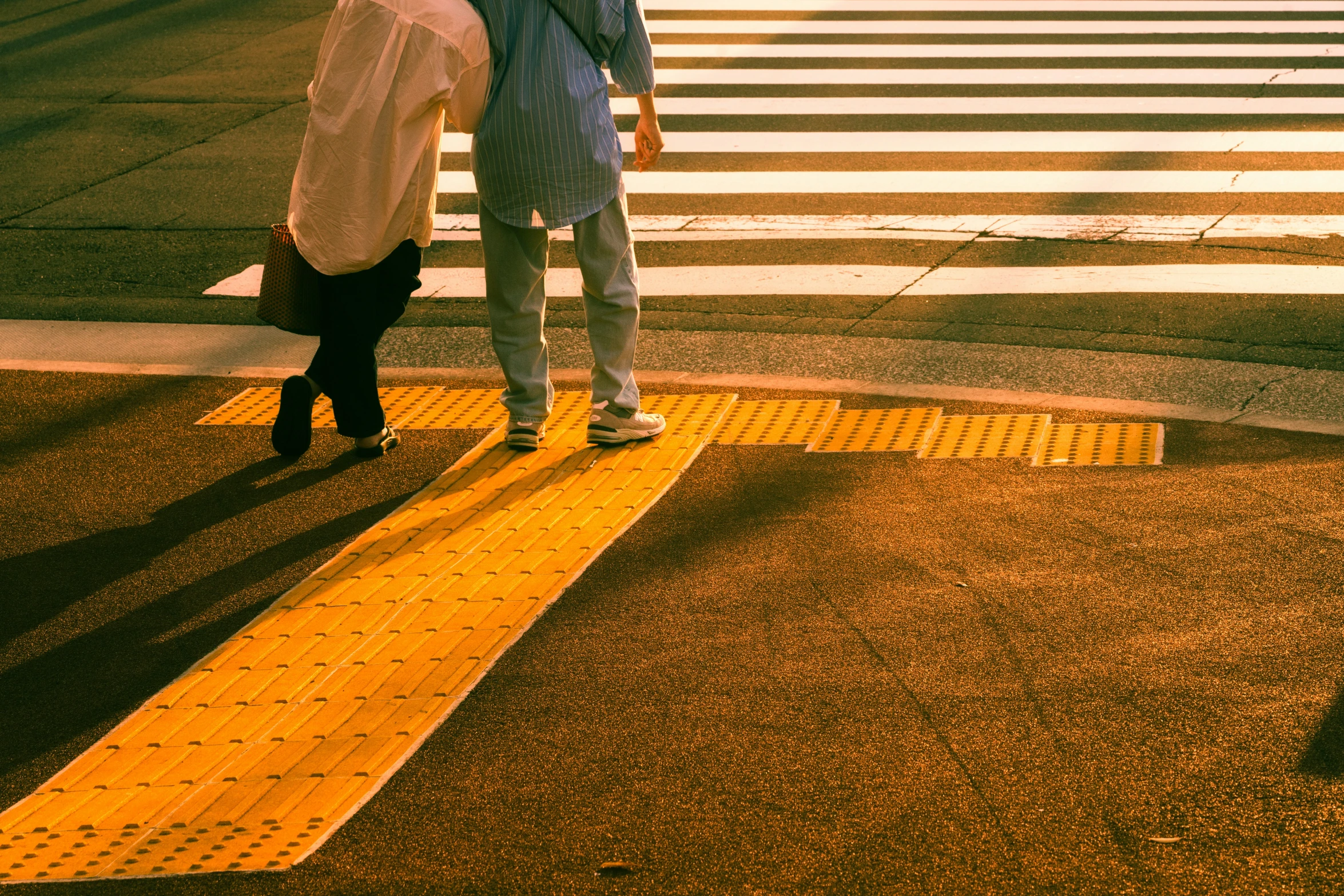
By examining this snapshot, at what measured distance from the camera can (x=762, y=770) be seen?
312cm

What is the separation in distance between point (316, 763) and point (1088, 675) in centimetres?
179

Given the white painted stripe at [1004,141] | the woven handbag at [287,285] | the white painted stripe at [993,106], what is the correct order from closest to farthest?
the woven handbag at [287,285] < the white painted stripe at [1004,141] < the white painted stripe at [993,106]

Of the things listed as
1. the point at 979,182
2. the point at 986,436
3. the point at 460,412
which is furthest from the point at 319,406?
the point at 979,182

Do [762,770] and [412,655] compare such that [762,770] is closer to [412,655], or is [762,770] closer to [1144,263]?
[412,655]

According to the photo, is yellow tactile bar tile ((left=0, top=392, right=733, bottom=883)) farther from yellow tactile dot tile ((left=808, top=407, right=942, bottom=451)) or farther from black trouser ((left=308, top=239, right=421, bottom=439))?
yellow tactile dot tile ((left=808, top=407, right=942, bottom=451))

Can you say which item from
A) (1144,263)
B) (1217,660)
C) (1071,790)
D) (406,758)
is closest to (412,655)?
(406,758)

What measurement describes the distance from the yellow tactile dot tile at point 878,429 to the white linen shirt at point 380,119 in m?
1.56

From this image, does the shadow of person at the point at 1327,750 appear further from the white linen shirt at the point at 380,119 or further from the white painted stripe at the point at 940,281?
the white painted stripe at the point at 940,281

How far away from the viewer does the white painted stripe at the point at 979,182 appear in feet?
27.5

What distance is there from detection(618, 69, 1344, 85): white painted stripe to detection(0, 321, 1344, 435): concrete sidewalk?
17.7 ft

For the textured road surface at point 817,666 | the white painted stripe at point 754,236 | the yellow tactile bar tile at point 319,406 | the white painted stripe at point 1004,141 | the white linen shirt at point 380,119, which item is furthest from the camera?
the white painted stripe at point 1004,141

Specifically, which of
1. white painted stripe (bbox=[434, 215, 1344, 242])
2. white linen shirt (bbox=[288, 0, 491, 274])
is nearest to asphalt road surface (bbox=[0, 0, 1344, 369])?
white painted stripe (bbox=[434, 215, 1344, 242])

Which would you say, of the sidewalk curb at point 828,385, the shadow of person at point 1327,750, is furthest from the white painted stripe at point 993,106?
the shadow of person at point 1327,750

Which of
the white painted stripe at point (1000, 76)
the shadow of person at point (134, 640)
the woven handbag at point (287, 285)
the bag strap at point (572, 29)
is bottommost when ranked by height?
the shadow of person at point (134, 640)
